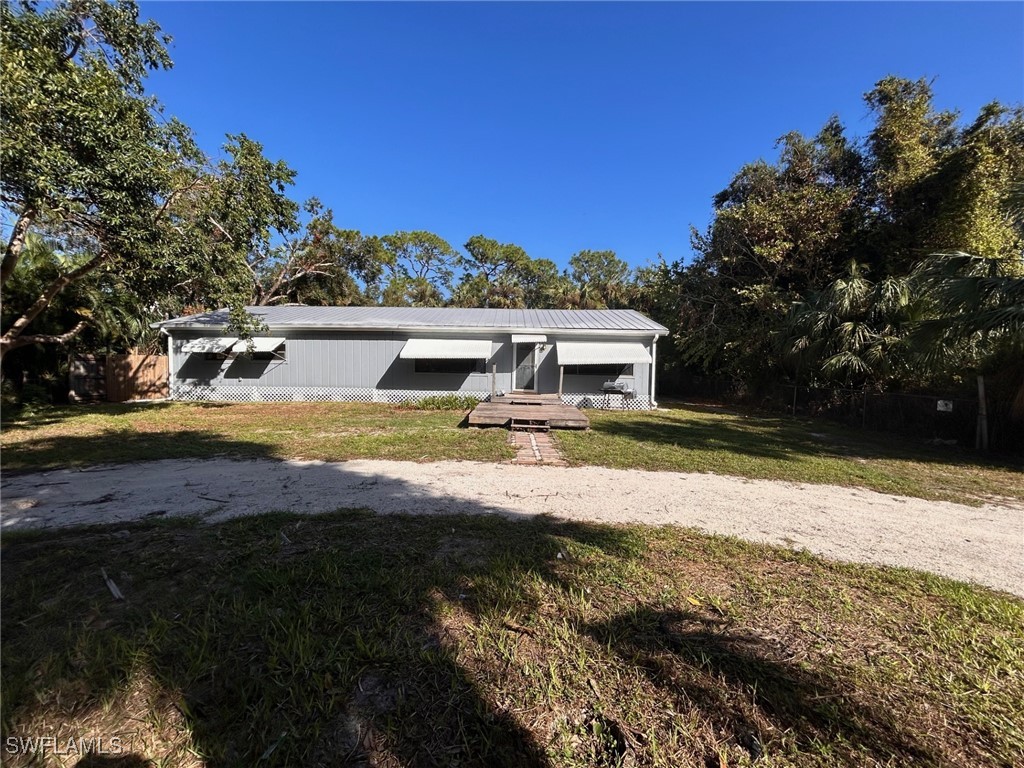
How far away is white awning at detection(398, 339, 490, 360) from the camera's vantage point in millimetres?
14008

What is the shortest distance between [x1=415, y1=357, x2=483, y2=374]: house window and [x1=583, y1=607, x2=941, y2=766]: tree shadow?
12.8 metres

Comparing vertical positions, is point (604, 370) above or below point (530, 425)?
above

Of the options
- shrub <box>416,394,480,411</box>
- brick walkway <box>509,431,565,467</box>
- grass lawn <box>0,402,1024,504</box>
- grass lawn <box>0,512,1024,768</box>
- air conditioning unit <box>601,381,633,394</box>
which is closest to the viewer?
grass lawn <box>0,512,1024,768</box>

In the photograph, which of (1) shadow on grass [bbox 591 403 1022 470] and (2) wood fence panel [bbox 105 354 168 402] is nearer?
(1) shadow on grass [bbox 591 403 1022 470]

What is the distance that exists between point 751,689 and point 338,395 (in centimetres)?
1493

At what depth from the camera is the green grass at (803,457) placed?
20.6 ft

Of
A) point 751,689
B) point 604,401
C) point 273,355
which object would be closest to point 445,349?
point 604,401

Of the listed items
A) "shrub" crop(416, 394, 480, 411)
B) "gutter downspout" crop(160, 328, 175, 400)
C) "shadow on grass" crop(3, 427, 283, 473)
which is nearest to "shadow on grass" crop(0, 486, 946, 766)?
"shadow on grass" crop(3, 427, 283, 473)

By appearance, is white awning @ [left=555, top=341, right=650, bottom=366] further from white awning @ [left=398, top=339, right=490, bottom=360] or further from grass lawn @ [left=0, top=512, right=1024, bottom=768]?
grass lawn @ [left=0, top=512, right=1024, bottom=768]

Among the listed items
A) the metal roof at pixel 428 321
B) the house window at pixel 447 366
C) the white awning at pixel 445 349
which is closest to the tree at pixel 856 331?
the metal roof at pixel 428 321

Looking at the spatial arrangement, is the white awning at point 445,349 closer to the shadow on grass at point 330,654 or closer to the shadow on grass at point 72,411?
the shadow on grass at point 72,411

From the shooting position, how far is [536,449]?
7797 mm

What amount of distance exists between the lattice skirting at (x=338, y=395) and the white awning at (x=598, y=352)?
1.35m

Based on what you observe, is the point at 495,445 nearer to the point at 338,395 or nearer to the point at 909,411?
the point at 338,395
